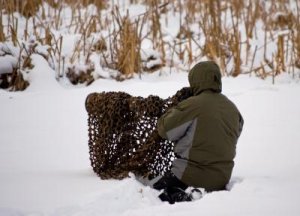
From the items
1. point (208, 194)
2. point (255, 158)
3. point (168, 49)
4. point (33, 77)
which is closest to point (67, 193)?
point (208, 194)

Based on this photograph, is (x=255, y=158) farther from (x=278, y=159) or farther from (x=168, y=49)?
(x=168, y=49)

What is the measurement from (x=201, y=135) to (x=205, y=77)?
33cm

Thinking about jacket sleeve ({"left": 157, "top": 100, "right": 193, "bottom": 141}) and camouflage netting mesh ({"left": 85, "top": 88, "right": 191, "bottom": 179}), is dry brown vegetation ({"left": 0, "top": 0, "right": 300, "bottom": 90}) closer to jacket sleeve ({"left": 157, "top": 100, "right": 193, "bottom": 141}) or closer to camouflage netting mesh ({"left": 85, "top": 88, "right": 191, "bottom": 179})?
camouflage netting mesh ({"left": 85, "top": 88, "right": 191, "bottom": 179})

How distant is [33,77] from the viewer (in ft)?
19.2

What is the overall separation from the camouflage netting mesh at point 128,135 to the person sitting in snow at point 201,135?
8.1 inches

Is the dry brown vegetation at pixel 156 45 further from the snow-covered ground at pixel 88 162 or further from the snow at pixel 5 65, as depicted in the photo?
the snow-covered ground at pixel 88 162

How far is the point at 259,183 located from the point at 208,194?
0.37 m

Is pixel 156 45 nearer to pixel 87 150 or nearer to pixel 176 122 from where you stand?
pixel 87 150

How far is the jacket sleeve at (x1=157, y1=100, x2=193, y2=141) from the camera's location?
2809 millimetres

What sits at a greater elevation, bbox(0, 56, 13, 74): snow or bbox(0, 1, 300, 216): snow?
bbox(0, 56, 13, 74): snow

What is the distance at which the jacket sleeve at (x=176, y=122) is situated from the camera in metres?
2.81

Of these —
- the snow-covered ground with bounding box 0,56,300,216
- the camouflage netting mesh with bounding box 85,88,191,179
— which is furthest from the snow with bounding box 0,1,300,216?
the camouflage netting mesh with bounding box 85,88,191,179

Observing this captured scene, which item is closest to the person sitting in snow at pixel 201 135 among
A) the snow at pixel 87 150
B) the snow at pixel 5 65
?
the snow at pixel 87 150

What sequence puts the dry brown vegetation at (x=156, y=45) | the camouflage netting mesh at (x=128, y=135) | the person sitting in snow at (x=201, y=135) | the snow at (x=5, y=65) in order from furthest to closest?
1. the dry brown vegetation at (x=156, y=45)
2. the snow at (x=5, y=65)
3. the camouflage netting mesh at (x=128, y=135)
4. the person sitting in snow at (x=201, y=135)
